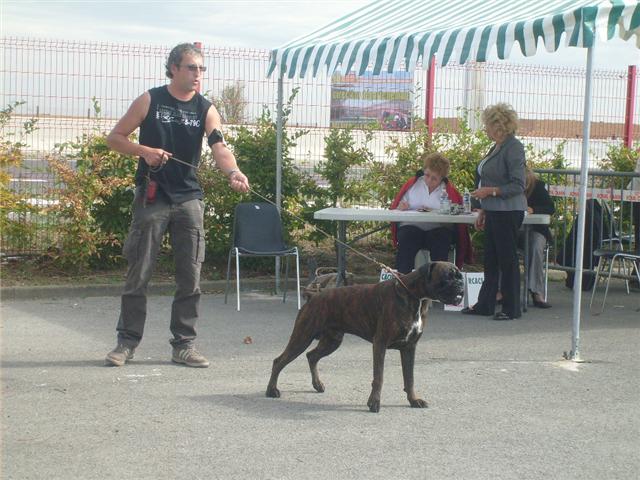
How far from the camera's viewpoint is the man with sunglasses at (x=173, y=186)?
688cm

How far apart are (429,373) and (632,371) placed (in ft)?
4.83

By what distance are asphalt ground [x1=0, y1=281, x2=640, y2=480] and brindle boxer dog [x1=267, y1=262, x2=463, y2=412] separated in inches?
9.6

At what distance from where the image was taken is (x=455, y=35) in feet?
26.9

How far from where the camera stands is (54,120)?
36.7 feet

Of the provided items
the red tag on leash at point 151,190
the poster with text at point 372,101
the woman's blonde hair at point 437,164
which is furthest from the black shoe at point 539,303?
the red tag on leash at point 151,190

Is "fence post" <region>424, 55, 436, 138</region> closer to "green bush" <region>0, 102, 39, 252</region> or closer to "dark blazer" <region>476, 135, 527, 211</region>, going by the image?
"dark blazer" <region>476, 135, 527, 211</region>

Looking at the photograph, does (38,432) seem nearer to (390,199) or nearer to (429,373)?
(429,373)

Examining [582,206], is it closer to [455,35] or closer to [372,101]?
[455,35]

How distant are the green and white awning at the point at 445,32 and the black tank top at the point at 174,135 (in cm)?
227

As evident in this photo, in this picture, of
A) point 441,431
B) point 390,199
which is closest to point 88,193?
point 390,199

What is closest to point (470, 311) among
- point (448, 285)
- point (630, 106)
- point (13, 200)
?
point (448, 285)

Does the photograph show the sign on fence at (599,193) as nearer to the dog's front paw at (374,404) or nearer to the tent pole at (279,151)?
the tent pole at (279,151)

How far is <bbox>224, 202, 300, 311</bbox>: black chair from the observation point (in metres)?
9.90

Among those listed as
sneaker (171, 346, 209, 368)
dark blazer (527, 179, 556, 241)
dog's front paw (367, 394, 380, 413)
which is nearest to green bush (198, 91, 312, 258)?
dark blazer (527, 179, 556, 241)
